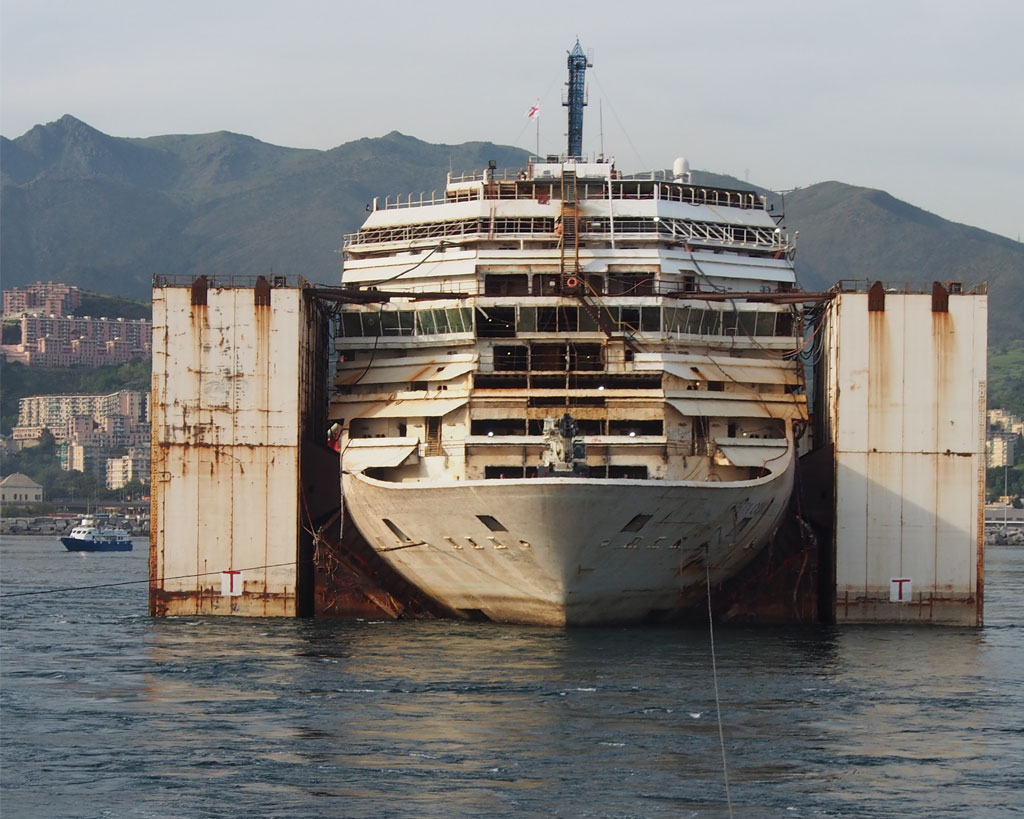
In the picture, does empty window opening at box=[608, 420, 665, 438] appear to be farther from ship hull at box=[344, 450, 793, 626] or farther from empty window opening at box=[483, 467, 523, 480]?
ship hull at box=[344, 450, 793, 626]

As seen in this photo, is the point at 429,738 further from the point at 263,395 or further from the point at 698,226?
the point at 698,226

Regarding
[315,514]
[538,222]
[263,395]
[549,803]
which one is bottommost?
[549,803]

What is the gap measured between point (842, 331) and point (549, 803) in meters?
25.9

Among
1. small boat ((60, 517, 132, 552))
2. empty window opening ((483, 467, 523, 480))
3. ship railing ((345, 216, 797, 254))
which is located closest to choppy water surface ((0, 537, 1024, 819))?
empty window opening ((483, 467, 523, 480))

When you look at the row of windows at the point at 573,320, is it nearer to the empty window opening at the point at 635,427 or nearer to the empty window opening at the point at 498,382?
the empty window opening at the point at 498,382

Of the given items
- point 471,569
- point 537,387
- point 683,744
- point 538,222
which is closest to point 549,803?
point 683,744

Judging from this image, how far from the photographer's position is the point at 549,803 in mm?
29047

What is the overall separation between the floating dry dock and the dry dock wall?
4 cm

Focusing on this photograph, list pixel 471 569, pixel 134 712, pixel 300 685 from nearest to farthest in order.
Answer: pixel 134 712, pixel 300 685, pixel 471 569

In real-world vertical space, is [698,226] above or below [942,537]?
above

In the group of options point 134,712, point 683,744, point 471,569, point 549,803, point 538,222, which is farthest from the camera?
point 538,222

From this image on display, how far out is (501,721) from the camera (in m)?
35.7

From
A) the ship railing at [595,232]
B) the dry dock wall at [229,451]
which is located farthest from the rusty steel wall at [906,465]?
the dry dock wall at [229,451]

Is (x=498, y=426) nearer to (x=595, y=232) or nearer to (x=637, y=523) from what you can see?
(x=637, y=523)
